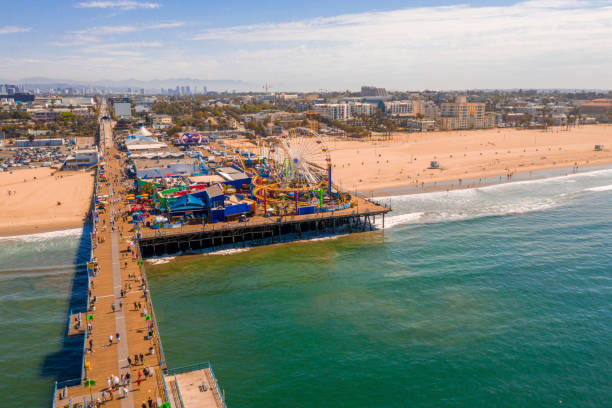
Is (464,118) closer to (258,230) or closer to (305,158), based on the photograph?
(305,158)

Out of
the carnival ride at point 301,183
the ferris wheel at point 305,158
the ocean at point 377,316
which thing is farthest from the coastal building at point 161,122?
the ocean at point 377,316

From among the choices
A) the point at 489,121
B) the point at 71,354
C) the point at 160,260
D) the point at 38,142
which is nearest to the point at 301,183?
the point at 160,260

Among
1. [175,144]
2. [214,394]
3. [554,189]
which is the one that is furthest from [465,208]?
[175,144]

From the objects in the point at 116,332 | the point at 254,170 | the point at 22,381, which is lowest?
the point at 22,381

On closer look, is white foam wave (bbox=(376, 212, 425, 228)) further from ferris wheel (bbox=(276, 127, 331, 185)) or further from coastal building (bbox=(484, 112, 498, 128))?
coastal building (bbox=(484, 112, 498, 128))

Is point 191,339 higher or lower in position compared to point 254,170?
lower

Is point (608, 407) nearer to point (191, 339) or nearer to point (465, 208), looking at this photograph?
point (191, 339)

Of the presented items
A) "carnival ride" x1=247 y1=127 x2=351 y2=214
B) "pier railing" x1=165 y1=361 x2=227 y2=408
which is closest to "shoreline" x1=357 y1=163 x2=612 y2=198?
"carnival ride" x1=247 y1=127 x2=351 y2=214
